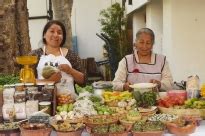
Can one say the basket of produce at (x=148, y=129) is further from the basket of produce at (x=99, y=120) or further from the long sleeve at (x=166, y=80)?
the long sleeve at (x=166, y=80)

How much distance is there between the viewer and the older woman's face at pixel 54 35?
4.96 m

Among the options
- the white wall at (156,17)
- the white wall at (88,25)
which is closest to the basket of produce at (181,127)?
the white wall at (156,17)

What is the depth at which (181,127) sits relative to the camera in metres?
3.58

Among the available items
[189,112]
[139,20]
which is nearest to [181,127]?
[189,112]

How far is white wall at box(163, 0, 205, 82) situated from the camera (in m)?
8.26

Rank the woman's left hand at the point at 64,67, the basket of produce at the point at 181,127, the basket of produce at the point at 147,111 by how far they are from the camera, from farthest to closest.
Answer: the woman's left hand at the point at 64,67 → the basket of produce at the point at 147,111 → the basket of produce at the point at 181,127

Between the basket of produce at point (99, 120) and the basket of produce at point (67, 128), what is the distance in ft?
0.25

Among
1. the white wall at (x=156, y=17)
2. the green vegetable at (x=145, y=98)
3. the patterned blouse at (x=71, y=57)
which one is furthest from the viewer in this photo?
the white wall at (x=156, y=17)

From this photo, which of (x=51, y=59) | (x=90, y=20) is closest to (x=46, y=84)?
(x=51, y=59)

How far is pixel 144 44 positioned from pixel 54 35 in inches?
41.1

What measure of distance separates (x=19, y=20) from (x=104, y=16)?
8.23 m

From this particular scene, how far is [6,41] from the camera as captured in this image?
710 centimetres

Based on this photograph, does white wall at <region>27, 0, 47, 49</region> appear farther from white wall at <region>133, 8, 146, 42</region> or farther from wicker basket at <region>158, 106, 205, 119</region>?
wicker basket at <region>158, 106, 205, 119</region>

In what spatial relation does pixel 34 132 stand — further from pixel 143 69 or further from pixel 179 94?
pixel 143 69
